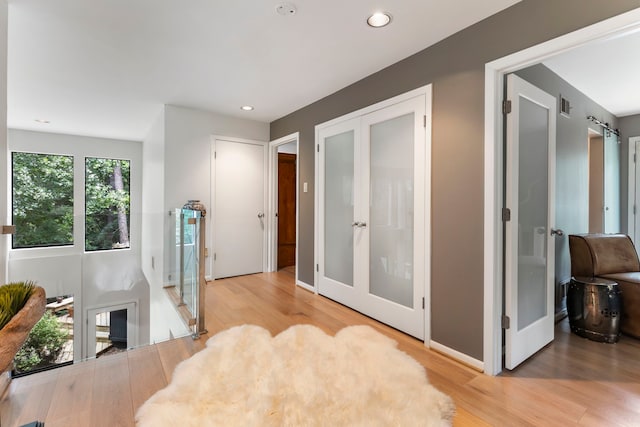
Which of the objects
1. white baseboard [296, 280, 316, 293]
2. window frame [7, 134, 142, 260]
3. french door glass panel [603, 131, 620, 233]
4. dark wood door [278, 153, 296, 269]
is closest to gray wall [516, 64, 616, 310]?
french door glass panel [603, 131, 620, 233]

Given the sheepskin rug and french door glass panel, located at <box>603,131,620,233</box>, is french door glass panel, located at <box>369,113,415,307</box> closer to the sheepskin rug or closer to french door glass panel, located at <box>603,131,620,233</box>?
the sheepskin rug

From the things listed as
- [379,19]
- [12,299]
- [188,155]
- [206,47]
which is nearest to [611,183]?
[379,19]

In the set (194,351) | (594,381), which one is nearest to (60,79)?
(194,351)

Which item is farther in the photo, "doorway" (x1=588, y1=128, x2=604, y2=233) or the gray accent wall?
"doorway" (x1=588, y1=128, x2=604, y2=233)

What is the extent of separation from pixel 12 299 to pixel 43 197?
503 centimetres

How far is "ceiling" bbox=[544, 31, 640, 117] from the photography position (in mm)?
2307

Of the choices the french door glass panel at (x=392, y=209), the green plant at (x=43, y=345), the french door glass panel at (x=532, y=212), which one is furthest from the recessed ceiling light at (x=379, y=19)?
the green plant at (x=43, y=345)

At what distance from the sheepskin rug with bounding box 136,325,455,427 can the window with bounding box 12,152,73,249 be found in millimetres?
3245

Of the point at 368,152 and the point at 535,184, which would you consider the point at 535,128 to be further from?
the point at 368,152

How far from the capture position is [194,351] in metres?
2.17

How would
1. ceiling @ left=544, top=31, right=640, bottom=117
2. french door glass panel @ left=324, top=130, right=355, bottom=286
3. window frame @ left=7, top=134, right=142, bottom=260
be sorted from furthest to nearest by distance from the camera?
window frame @ left=7, top=134, right=142, bottom=260, french door glass panel @ left=324, top=130, right=355, bottom=286, ceiling @ left=544, top=31, right=640, bottom=117

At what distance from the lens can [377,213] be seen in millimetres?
2795

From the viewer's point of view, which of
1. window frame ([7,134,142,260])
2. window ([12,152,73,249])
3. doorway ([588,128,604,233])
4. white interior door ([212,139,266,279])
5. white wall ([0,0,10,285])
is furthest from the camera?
window frame ([7,134,142,260])

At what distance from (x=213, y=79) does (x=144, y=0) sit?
1.18 meters
